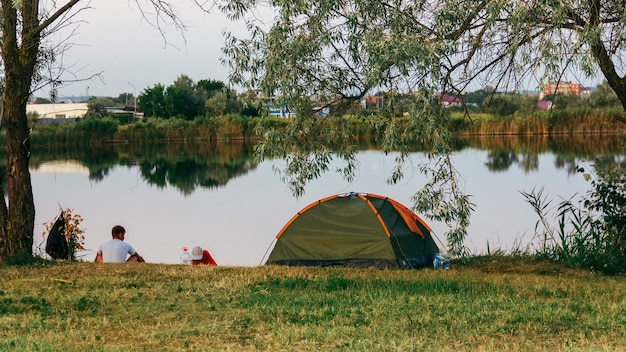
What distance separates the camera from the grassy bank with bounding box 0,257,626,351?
7.25m

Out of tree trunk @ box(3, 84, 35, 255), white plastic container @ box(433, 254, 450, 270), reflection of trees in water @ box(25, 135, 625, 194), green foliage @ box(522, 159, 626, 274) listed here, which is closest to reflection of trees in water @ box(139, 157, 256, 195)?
reflection of trees in water @ box(25, 135, 625, 194)

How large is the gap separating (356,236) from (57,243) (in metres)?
4.79

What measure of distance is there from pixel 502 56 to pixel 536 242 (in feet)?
19.4

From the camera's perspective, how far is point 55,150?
5181 centimetres

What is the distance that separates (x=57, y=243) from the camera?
14.0 metres

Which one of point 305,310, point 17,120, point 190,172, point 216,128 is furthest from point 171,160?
point 305,310

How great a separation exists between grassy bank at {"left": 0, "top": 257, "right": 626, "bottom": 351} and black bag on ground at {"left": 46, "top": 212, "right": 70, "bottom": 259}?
91.9 inches

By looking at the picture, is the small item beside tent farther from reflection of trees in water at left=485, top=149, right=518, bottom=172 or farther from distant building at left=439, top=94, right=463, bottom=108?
reflection of trees in water at left=485, top=149, right=518, bottom=172

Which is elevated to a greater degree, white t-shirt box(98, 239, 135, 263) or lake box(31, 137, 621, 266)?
white t-shirt box(98, 239, 135, 263)

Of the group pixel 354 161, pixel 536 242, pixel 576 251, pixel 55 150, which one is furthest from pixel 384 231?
pixel 55 150

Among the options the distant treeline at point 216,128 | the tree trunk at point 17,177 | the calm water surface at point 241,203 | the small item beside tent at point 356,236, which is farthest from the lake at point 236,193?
the tree trunk at point 17,177

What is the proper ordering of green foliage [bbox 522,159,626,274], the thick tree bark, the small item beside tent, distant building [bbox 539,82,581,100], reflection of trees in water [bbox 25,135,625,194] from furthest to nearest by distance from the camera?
reflection of trees in water [bbox 25,135,625,194]
the small item beside tent
green foliage [bbox 522,159,626,274]
the thick tree bark
distant building [bbox 539,82,581,100]

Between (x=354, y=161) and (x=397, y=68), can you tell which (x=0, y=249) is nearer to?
(x=354, y=161)

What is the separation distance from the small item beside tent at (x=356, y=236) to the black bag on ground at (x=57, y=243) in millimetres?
3289
